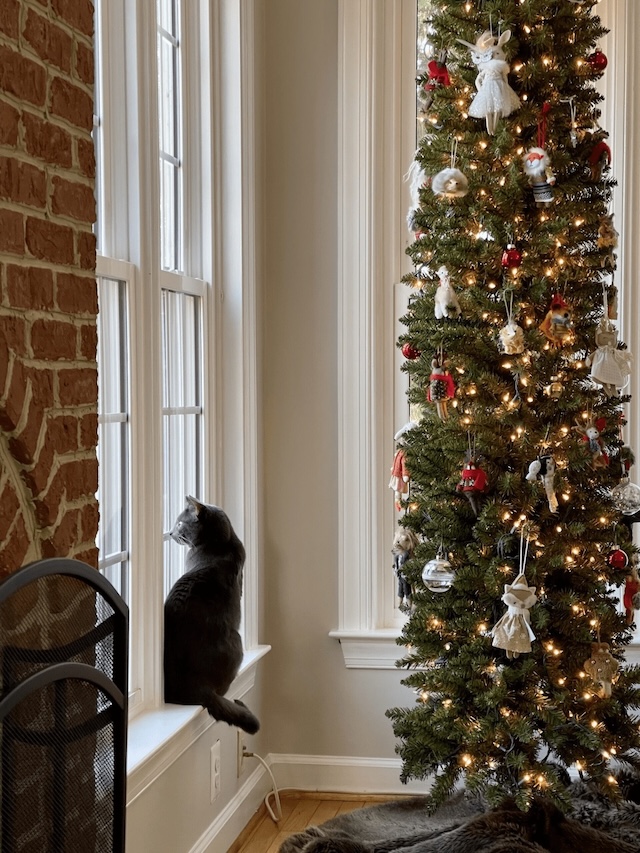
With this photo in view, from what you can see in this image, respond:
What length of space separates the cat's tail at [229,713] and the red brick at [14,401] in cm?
139

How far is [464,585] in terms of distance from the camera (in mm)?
2654

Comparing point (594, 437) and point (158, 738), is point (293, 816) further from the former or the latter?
point (594, 437)

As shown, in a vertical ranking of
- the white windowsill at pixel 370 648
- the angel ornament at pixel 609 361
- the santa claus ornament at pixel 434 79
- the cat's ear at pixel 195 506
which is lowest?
the white windowsill at pixel 370 648

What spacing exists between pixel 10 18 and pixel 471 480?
5.15 ft

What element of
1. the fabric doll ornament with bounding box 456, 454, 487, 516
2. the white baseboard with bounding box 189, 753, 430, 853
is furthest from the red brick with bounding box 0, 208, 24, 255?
the white baseboard with bounding box 189, 753, 430, 853

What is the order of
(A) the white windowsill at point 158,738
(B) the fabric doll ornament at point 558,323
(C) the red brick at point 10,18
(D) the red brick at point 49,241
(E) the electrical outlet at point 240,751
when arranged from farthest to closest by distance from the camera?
(E) the electrical outlet at point 240,751 < (B) the fabric doll ornament at point 558,323 < (A) the white windowsill at point 158,738 < (D) the red brick at point 49,241 < (C) the red brick at point 10,18

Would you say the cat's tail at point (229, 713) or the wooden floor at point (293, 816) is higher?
the cat's tail at point (229, 713)

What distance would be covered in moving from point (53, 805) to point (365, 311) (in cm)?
240

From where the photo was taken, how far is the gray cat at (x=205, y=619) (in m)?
2.72

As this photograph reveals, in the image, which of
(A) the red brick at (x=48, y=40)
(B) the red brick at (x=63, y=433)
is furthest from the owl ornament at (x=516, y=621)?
(A) the red brick at (x=48, y=40)

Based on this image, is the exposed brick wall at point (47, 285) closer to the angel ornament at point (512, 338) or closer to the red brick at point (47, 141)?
the red brick at point (47, 141)

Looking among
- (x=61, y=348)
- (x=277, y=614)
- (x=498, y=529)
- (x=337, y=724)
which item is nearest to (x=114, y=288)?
(x=61, y=348)

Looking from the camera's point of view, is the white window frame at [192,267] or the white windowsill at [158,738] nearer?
the white windowsill at [158,738]

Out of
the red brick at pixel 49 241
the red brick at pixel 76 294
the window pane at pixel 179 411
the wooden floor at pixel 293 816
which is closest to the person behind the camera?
the red brick at pixel 49 241
